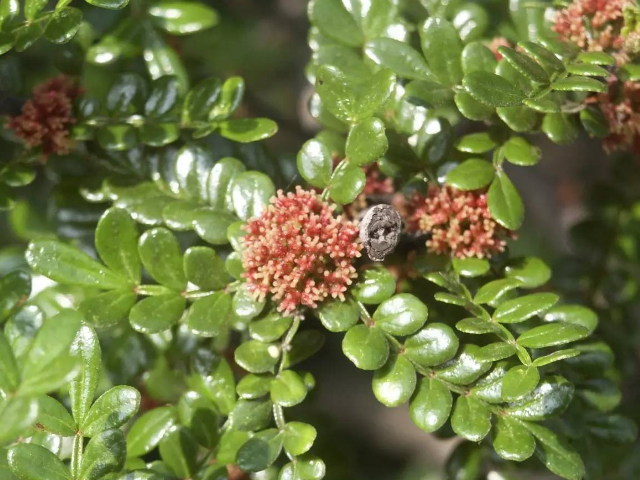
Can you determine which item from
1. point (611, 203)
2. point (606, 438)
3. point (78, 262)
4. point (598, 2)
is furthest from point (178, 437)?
point (611, 203)

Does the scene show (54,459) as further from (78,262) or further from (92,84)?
(92,84)

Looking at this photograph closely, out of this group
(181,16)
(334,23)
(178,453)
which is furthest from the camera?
(181,16)

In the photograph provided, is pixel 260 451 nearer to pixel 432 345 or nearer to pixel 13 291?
pixel 432 345

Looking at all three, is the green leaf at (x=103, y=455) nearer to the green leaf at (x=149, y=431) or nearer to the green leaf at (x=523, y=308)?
the green leaf at (x=149, y=431)

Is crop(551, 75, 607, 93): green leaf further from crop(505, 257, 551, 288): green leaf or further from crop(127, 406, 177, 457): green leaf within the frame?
crop(127, 406, 177, 457): green leaf

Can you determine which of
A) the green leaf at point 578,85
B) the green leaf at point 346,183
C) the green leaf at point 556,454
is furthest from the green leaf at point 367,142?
the green leaf at point 556,454

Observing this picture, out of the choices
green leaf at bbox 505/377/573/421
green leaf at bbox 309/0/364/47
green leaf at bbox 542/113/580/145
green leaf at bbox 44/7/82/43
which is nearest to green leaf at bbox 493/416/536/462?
green leaf at bbox 505/377/573/421

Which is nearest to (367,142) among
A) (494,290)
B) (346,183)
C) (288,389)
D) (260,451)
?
(346,183)
